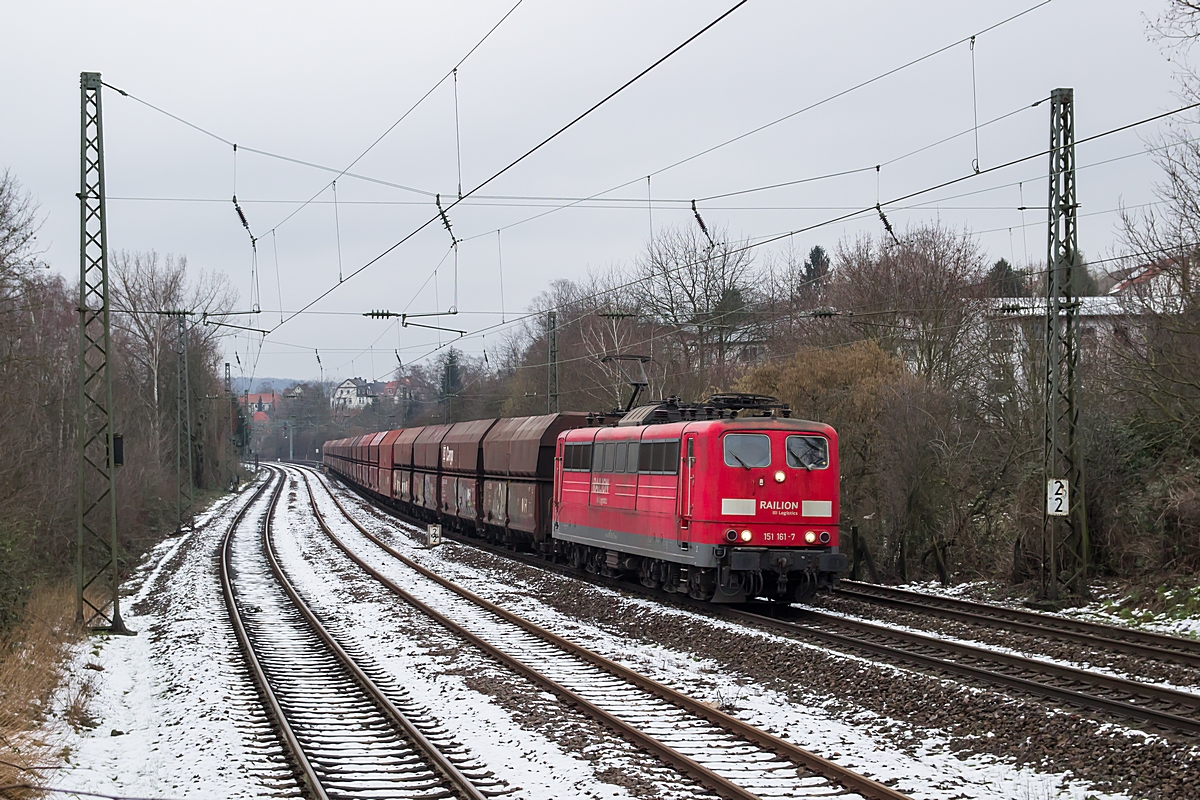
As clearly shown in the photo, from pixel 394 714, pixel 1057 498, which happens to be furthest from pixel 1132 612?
pixel 394 714

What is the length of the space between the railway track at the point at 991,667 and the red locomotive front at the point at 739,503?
64 cm

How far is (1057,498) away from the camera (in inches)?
688

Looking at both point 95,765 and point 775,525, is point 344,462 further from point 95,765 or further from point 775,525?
point 95,765

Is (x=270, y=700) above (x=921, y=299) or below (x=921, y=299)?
below

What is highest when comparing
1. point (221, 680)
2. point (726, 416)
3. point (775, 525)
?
point (726, 416)

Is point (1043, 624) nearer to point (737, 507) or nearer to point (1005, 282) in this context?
point (737, 507)

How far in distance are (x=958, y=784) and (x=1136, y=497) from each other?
12542mm

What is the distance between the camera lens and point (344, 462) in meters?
78.1

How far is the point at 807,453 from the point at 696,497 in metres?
1.95

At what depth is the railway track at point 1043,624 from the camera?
43.6 ft

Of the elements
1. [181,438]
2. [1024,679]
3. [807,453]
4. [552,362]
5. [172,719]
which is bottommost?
[172,719]

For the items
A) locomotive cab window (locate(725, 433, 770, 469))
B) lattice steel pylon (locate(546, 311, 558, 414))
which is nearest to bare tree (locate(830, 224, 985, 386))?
lattice steel pylon (locate(546, 311, 558, 414))

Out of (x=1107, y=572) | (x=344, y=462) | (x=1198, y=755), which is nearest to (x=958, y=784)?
(x=1198, y=755)

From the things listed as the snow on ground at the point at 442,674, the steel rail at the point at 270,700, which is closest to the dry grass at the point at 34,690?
the steel rail at the point at 270,700
